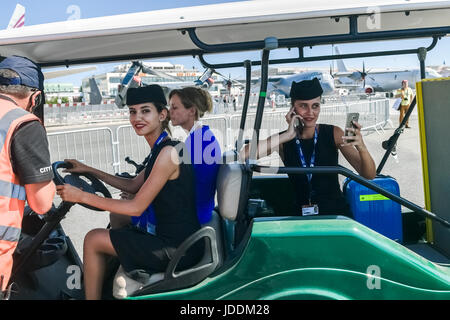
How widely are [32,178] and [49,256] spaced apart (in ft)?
2.89

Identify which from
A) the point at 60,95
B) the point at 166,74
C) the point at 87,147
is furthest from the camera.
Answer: the point at 60,95

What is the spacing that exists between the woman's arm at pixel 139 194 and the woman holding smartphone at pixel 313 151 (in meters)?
0.61

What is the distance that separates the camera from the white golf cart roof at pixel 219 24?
5.90 feet

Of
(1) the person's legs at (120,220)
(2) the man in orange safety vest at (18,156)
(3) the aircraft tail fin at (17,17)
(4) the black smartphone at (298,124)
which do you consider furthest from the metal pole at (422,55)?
(3) the aircraft tail fin at (17,17)

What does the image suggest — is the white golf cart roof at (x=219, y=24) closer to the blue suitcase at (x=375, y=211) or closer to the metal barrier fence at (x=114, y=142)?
the blue suitcase at (x=375, y=211)

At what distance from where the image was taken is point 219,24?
1.84 meters

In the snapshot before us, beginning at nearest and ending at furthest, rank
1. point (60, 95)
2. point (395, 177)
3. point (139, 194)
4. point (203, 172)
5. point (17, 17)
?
point (139, 194) → point (203, 172) → point (17, 17) → point (395, 177) → point (60, 95)

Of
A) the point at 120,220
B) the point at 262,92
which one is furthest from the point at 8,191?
the point at 262,92

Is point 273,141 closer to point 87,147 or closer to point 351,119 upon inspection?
point 351,119

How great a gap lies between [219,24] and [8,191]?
45.0 inches

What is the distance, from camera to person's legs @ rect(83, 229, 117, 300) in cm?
205

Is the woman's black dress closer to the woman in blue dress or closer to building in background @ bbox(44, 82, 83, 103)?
the woman in blue dress

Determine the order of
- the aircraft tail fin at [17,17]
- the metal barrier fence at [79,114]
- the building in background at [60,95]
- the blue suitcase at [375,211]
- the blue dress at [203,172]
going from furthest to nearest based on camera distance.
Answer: the building in background at [60,95] → the metal barrier fence at [79,114] → the aircraft tail fin at [17,17] → the blue suitcase at [375,211] → the blue dress at [203,172]
